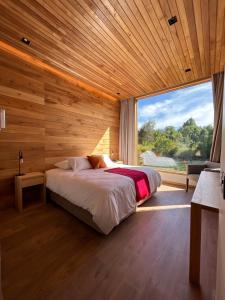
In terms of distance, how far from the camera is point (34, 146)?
2881 millimetres

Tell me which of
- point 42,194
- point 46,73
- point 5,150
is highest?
point 46,73

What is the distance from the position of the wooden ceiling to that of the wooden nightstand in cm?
222

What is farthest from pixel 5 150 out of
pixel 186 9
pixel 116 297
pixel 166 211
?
pixel 186 9

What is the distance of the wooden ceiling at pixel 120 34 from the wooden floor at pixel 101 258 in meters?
2.80

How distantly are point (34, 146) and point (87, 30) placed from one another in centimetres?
223

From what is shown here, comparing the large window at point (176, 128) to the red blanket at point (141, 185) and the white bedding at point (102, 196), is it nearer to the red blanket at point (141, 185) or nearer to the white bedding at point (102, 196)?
the red blanket at point (141, 185)

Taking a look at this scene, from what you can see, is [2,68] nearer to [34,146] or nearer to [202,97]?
[34,146]

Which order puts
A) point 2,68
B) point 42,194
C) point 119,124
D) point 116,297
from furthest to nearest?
point 119,124, point 42,194, point 2,68, point 116,297

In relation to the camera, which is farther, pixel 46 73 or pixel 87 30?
pixel 46 73

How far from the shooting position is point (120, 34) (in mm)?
2059

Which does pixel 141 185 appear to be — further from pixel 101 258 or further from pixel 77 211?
pixel 101 258

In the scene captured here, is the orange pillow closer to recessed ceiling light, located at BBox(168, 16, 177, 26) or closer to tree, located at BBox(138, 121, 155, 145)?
tree, located at BBox(138, 121, 155, 145)

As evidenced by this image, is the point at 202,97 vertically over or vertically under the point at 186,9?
under

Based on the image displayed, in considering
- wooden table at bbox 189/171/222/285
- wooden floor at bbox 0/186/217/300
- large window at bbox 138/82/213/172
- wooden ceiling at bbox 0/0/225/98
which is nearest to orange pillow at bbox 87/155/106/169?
wooden floor at bbox 0/186/217/300
